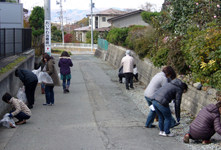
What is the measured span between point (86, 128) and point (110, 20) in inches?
1465

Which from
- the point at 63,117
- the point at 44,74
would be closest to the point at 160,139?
the point at 63,117

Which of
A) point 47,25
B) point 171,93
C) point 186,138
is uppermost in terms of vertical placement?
point 47,25

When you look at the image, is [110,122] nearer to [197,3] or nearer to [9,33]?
[197,3]

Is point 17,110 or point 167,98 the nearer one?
point 167,98

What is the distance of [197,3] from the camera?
462 inches

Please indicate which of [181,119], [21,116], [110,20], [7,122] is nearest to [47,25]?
[21,116]

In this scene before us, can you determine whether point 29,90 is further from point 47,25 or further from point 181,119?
point 47,25

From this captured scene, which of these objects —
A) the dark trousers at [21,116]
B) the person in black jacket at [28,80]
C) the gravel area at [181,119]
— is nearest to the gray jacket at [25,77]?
the person in black jacket at [28,80]

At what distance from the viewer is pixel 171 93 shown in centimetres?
620

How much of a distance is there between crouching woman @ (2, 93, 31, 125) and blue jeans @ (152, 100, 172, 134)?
3468mm

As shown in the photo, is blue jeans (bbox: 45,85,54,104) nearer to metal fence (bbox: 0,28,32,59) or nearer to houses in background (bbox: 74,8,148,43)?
metal fence (bbox: 0,28,32,59)

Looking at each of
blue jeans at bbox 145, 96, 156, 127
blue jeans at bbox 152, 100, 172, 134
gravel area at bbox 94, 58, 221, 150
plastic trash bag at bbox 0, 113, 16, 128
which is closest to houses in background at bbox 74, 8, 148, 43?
gravel area at bbox 94, 58, 221, 150

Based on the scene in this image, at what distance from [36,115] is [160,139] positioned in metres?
3.97

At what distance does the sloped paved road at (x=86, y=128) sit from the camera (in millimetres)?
5992
